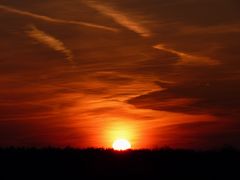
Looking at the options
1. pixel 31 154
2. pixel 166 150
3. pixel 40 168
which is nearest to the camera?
pixel 40 168

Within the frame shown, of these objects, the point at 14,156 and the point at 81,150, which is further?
the point at 81,150

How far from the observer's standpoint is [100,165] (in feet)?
89.7

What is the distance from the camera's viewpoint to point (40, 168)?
26.2m

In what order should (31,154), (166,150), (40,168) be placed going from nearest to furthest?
(40,168) → (31,154) → (166,150)

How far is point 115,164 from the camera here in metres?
27.5

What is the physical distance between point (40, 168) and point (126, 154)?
3.97 meters

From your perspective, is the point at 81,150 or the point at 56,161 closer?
the point at 56,161

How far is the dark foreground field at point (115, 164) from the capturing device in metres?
25.9

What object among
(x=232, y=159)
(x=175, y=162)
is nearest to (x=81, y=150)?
(x=175, y=162)

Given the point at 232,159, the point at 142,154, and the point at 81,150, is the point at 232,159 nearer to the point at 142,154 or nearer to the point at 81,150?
the point at 142,154

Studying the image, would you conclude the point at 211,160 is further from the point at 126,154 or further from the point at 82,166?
the point at 82,166

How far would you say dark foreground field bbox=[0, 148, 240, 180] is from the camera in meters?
25.9

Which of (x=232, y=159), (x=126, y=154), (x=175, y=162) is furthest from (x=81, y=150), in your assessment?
(x=232, y=159)

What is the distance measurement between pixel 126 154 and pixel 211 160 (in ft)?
10.6
